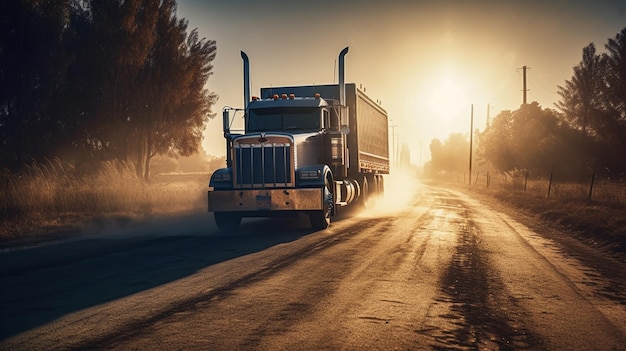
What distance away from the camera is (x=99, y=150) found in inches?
1065

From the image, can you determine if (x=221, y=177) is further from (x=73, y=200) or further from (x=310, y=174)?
(x=73, y=200)

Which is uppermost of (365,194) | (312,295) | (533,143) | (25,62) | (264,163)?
(25,62)

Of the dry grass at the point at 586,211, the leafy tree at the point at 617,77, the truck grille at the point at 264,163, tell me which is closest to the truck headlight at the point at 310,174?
the truck grille at the point at 264,163

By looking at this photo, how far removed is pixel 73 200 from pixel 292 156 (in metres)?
7.95

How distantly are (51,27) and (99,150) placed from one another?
7349 millimetres

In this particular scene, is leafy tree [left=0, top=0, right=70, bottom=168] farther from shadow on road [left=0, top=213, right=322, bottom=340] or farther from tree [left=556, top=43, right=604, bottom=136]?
tree [left=556, top=43, right=604, bottom=136]

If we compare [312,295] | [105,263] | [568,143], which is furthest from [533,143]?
[312,295]

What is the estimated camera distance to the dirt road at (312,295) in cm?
499

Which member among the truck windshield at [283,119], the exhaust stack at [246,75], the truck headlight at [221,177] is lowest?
the truck headlight at [221,177]

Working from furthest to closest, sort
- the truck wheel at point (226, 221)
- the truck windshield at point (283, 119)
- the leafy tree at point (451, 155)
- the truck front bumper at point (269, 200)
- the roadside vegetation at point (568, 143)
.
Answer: the leafy tree at point (451, 155), the roadside vegetation at point (568, 143), the truck windshield at point (283, 119), the truck wheel at point (226, 221), the truck front bumper at point (269, 200)

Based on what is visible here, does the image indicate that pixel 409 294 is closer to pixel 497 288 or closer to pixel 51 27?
pixel 497 288

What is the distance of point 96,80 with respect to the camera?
25.1 meters

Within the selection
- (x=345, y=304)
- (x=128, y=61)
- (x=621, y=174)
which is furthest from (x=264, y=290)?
(x=621, y=174)

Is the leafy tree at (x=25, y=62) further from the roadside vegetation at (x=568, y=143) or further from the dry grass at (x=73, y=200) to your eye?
the roadside vegetation at (x=568, y=143)
